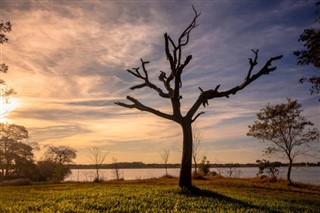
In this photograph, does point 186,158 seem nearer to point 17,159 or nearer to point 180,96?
point 180,96

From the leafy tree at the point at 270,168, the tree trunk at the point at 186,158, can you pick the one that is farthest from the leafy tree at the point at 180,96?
the leafy tree at the point at 270,168

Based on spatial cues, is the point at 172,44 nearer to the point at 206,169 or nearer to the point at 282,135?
the point at 282,135

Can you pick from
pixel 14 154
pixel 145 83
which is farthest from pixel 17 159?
pixel 145 83

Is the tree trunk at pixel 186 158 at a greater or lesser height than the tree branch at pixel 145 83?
lesser

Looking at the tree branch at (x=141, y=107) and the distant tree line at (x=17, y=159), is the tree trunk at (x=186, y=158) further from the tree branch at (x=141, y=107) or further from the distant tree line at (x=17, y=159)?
the distant tree line at (x=17, y=159)

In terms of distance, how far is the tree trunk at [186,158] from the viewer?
22.1 m

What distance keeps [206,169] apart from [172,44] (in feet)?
112

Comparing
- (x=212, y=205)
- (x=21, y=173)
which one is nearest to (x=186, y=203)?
(x=212, y=205)

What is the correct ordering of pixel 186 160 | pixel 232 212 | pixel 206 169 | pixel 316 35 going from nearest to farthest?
1. pixel 232 212
2. pixel 316 35
3. pixel 186 160
4. pixel 206 169

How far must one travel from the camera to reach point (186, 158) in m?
22.6

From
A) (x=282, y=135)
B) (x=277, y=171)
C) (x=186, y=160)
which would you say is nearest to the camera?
(x=186, y=160)

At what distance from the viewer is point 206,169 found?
178 ft

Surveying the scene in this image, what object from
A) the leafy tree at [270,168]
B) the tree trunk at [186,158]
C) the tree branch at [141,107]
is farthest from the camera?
the leafy tree at [270,168]

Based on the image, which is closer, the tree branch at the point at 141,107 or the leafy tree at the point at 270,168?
the tree branch at the point at 141,107
